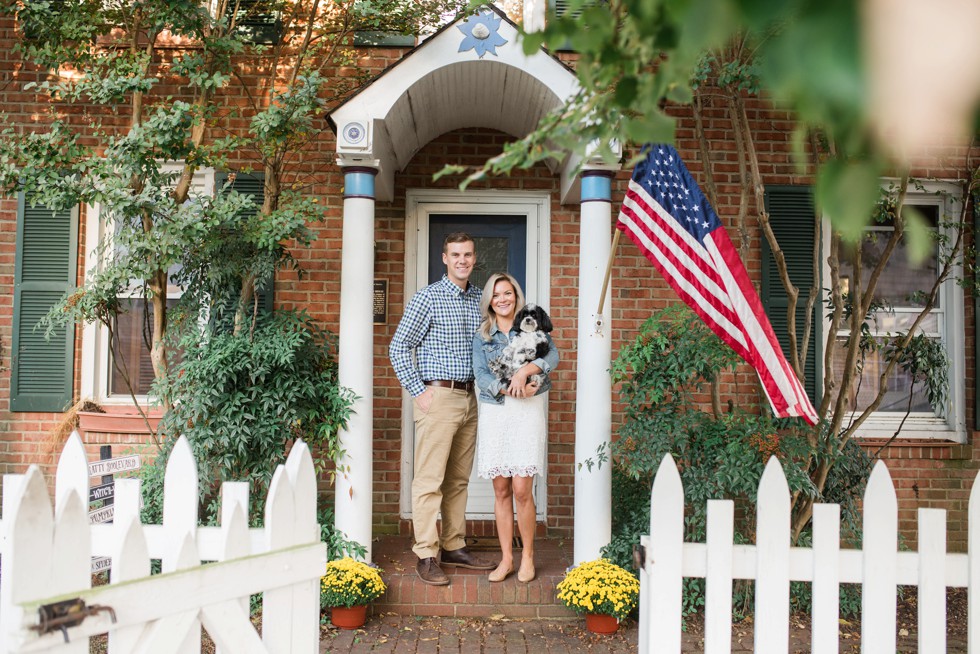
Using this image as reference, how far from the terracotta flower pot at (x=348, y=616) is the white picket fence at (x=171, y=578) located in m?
1.99

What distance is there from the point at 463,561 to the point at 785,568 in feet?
8.72

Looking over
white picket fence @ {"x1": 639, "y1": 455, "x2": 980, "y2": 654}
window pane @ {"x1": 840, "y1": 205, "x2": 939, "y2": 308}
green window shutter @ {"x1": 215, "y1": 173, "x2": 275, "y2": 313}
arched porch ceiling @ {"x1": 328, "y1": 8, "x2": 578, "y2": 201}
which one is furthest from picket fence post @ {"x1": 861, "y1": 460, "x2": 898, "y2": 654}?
green window shutter @ {"x1": 215, "y1": 173, "x2": 275, "y2": 313}

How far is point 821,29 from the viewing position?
627 millimetres

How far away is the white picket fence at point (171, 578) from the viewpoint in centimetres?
141

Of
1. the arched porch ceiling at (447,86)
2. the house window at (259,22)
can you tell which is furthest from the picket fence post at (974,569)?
the house window at (259,22)

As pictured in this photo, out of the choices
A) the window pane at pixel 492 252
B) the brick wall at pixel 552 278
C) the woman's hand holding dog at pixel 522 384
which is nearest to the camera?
the woman's hand holding dog at pixel 522 384

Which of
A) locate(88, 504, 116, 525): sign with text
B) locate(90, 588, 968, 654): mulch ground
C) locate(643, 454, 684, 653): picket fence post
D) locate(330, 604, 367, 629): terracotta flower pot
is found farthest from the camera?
locate(330, 604, 367, 629): terracotta flower pot

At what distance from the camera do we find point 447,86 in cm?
452

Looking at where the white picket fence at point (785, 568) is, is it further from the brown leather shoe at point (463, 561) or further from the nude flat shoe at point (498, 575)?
the brown leather shoe at point (463, 561)

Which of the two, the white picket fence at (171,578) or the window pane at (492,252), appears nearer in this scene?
the white picket fence at (171,578)

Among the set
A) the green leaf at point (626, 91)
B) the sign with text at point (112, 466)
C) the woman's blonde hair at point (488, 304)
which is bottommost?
the sign with text at point (112, 466)

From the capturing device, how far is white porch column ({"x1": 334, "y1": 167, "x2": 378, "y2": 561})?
420 cm

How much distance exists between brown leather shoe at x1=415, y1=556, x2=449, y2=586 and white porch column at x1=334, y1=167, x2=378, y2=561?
32 cm

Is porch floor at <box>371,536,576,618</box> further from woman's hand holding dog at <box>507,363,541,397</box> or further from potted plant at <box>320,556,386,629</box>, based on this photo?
woman's hand holding dog at <box>507,363,541,397</box>
